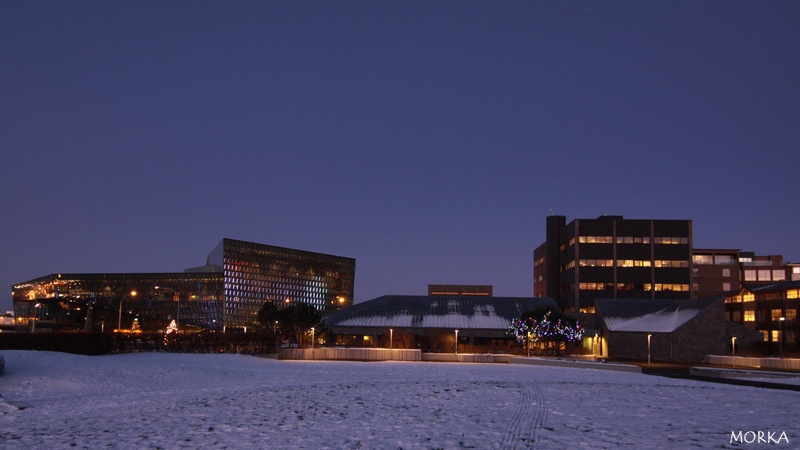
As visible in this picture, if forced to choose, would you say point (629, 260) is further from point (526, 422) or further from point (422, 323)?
point (526, 422)

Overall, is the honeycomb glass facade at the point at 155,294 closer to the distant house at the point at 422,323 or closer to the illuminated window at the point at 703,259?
the distant house at the point at 422,323

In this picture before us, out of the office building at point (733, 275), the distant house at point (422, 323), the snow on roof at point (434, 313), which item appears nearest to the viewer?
the distant house at point (422, 323)

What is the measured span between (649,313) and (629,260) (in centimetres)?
3822

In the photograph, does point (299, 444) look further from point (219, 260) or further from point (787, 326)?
point (219, 260)

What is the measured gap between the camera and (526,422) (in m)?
18.4

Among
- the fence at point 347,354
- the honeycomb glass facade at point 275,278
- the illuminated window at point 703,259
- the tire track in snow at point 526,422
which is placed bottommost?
the fence at point 347,354

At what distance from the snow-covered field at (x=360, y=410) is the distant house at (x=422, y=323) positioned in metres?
43.5

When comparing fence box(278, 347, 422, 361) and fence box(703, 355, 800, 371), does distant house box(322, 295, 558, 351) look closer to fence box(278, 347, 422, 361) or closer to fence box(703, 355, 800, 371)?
fence box(278, 347, 422, 361)

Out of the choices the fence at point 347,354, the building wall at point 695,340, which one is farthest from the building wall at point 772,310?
the fence at point 347,354

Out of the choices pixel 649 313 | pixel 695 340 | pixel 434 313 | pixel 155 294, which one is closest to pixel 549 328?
pixel 695 340

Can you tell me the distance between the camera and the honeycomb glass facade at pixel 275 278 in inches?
6186

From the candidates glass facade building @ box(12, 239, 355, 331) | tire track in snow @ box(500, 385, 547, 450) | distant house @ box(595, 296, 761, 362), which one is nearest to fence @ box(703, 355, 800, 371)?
distant house @ box(595, 296, 761, 362)

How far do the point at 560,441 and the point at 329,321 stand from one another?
216 ft

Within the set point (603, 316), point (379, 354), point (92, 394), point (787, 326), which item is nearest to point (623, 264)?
point (787, 326)
